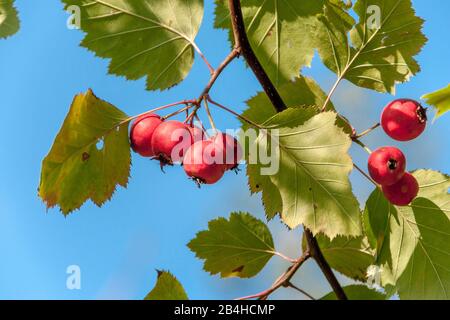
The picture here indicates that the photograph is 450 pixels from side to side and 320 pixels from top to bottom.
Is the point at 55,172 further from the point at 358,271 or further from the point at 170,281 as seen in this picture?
the point at 358,271

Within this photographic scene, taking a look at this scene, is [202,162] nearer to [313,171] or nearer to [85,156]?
[313,171]

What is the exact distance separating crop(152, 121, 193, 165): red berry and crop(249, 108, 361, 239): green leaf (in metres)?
0.27

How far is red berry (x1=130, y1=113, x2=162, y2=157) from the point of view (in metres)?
2.19

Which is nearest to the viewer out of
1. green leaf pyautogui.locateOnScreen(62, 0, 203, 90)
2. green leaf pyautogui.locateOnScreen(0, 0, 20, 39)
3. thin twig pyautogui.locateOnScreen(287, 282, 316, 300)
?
green leaf pyautogui.locateOnScreen(62, 0, 203, 90)

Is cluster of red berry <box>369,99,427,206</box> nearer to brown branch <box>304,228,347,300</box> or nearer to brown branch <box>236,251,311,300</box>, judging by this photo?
brown branch <box>304,228,347,300</box>

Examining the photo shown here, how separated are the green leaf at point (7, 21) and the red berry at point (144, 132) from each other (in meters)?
1.50

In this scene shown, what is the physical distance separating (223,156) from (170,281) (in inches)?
18.2

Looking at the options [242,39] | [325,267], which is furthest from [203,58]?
[325,267]

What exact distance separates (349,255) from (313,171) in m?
0.79

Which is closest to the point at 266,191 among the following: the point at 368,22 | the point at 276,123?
the point at 276,123

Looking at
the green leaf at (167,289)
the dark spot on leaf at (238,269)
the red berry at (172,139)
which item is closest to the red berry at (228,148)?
the red berry at (172,139)

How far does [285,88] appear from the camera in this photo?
247 cm

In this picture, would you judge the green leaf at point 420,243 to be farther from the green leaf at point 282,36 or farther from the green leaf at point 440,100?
the green leaf at point 440,100

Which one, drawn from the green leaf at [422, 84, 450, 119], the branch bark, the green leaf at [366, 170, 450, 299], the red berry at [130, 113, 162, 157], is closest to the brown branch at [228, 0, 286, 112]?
the branch bark
